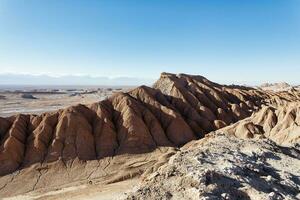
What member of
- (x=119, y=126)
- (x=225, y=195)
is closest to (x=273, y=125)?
(x=119, y=126)

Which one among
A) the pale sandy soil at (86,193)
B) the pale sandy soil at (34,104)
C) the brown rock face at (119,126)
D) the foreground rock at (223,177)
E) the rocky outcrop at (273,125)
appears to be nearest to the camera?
the foreground rock at (223,177)

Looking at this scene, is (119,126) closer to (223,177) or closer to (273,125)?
(273,125)

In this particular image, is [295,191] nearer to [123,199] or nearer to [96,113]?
[123,199]

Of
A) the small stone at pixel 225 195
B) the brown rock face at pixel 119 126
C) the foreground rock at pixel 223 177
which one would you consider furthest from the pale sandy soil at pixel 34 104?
the small stone at pixel 225 195

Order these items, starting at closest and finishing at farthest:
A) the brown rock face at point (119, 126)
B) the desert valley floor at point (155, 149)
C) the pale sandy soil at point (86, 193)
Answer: the desert valley floor at point (155, 149) → the pale sandy soil at point (86, 193) → the brown rock face at point (119, 126)

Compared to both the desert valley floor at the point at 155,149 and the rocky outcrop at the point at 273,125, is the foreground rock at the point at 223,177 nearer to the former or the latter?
the desert valley floor at the point at 155,149

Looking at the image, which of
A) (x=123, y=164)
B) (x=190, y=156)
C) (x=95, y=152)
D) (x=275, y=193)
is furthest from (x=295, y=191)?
(x=95, y=152)
